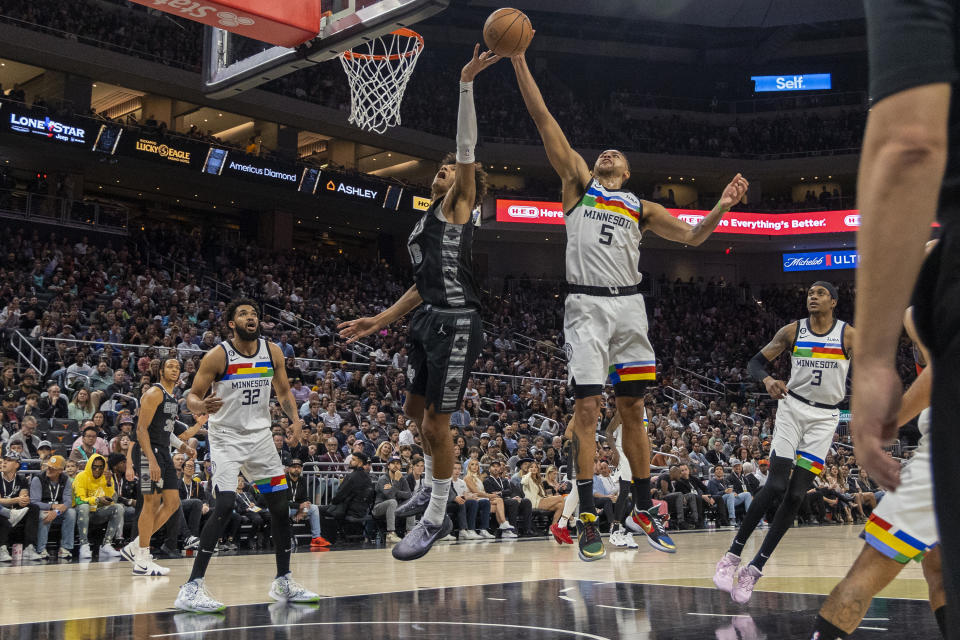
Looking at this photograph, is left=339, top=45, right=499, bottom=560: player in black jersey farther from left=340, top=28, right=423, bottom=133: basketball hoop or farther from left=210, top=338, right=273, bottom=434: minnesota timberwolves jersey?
left=340, top=28, right=423, bottom=133: basketball hoop

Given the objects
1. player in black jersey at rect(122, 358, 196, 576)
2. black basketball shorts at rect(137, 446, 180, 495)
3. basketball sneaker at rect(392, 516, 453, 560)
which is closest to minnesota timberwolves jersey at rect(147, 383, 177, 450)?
player in black jersey at rect(122, 358, 196, 576)

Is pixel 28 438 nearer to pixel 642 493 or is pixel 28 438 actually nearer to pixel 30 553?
pixel 30 553

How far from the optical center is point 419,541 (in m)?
5.30

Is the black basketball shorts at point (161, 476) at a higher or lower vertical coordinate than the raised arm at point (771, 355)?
lower

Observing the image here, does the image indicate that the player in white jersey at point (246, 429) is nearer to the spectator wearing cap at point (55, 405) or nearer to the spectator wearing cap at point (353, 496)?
the spectator wearing cap at point (353, 496)

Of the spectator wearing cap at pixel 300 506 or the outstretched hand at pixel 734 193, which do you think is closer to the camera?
the outstretched hand at pixel 734 193

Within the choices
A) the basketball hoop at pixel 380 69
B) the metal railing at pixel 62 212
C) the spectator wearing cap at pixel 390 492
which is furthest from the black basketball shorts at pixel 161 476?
the metal railing at pixel 62 212

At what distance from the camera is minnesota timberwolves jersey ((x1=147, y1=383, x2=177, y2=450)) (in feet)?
29.3

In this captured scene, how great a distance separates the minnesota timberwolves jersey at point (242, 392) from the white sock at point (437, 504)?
7.22 feet

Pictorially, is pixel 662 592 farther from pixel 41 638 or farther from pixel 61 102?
pixel 61 102

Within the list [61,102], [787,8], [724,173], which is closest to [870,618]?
[61,102]

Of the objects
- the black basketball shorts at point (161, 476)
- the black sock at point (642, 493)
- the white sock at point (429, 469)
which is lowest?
the black basketball shorts at point (161, 476)

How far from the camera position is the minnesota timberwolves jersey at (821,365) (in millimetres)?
6902

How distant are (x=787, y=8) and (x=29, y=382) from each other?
32754mm
